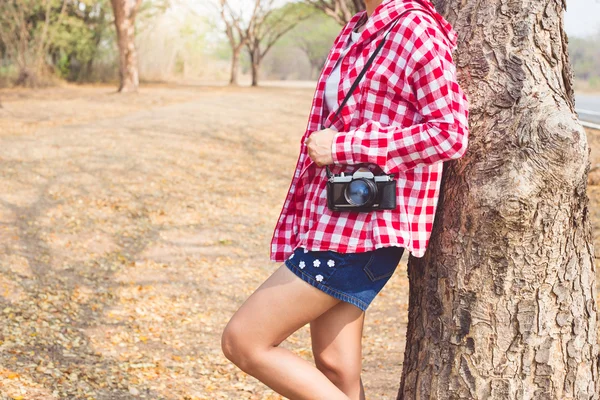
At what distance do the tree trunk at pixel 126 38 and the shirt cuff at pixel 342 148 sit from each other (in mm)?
18640

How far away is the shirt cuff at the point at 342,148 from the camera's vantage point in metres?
1.81

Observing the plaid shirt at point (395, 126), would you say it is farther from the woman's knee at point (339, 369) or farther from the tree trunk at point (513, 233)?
the woman's knee at point (339, 369)

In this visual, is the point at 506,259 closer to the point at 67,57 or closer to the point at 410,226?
the point at 410,226

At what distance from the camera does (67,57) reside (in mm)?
26328

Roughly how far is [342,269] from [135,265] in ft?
12.4

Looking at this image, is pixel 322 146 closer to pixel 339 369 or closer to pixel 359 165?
pixel 359 165

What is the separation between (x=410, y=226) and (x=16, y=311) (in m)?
3.01

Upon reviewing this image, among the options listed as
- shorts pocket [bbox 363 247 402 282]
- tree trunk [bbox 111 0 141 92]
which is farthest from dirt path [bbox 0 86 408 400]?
tree trunk [bbox 111 0 141 92]

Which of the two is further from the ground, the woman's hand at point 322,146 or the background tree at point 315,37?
the background tree at point 315,37

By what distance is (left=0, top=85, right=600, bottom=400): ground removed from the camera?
11.7 feet

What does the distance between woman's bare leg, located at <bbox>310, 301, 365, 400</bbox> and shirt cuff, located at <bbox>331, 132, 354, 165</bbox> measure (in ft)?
1.55

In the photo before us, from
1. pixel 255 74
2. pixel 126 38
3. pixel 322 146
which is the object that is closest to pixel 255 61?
pixel 255 74

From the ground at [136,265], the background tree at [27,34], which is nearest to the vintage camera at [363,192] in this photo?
the ground at [136,265]

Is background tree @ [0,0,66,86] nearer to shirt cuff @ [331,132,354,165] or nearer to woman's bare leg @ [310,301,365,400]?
woman's bare leg @ [310,301,365,400]
